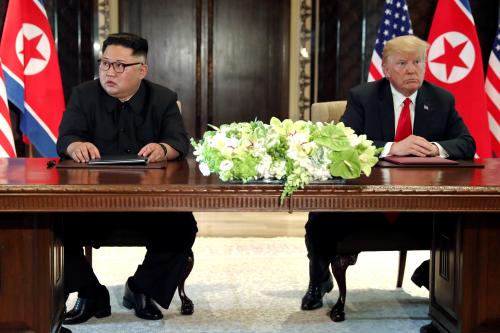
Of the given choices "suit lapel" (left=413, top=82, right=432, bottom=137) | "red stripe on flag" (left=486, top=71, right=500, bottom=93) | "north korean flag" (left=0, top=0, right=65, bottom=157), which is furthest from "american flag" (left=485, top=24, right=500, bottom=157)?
"north korean flag" (left=0, top=0, right=65, bottom=157)

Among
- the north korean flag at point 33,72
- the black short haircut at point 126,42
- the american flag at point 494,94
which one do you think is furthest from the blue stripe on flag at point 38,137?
the american flag at point 494,94

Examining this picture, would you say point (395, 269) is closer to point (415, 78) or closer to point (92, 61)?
point (415, 78)

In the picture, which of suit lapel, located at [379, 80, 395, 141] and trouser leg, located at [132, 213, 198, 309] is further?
suit lapel, located at [379, 80, 395, 141]

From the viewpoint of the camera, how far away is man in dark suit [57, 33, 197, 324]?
2908mm

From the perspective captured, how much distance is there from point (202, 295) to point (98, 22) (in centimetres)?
383

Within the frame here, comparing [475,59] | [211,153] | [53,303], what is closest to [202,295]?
[53,303]

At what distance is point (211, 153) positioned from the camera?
2.19 meters

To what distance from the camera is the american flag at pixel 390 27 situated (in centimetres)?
567

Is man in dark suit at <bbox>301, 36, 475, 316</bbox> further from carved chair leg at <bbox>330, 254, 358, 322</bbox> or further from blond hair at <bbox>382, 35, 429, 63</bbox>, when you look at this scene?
carved chair leg at <bbox>330, 254, 358, 322</bbox>

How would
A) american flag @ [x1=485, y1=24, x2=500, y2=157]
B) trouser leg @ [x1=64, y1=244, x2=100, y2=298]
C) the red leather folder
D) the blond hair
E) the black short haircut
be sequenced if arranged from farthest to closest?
american flag @ [x1=485, y1=24, x2=500, y2=157] < the blond hair < the black short haircut < trouser leg @ [x1=64, y1=244, x2=100, y2=298] < the red leather folder

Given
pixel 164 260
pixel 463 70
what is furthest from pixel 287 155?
pixel 463 70

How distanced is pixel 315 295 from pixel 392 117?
0.94 metres

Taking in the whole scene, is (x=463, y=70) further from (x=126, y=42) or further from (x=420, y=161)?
(x=126, y=42)

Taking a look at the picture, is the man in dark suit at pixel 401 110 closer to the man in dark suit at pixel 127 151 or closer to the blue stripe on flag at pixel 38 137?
the man in dark suit at pixel 127 151
